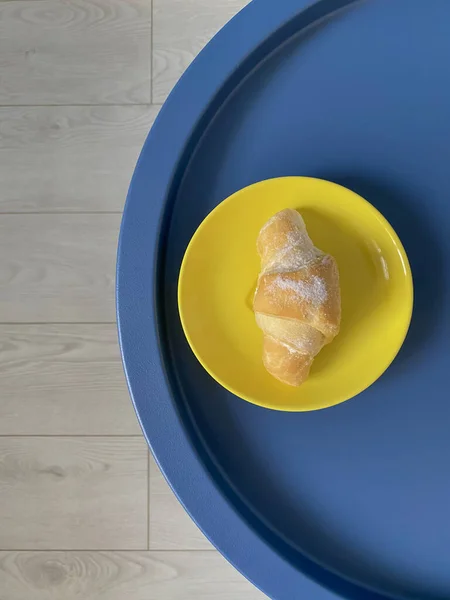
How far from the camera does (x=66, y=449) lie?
47.2 inches

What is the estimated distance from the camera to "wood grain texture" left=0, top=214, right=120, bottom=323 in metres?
1.21

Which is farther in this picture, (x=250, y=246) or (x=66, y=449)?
(x=66, y=449)

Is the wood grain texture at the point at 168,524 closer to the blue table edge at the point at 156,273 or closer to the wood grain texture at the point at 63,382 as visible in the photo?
the wood grain texture at the point at 63,382

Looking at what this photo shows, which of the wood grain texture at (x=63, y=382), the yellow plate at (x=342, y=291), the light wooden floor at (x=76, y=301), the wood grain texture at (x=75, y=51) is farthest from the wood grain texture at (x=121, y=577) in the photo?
the wood grain texture at (x=75, y=51)

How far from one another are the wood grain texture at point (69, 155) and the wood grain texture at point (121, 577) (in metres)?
0.71

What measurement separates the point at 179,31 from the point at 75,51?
8.6 inches

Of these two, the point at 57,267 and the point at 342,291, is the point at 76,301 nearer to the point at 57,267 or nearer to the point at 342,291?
the point at 57,267

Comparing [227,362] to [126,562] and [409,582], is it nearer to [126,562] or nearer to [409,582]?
[409,582]

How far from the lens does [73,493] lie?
1.19 meters

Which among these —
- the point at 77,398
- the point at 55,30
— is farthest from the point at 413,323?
the point at 55,30

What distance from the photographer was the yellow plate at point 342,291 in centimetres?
67

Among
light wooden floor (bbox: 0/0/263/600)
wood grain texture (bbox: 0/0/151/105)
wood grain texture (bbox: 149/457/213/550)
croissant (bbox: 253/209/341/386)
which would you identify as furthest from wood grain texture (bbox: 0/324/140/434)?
croissant (bbox: 253/209/341/386)

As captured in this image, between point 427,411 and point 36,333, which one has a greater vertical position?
point 427,411

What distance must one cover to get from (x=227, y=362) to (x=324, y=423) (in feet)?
0.46
